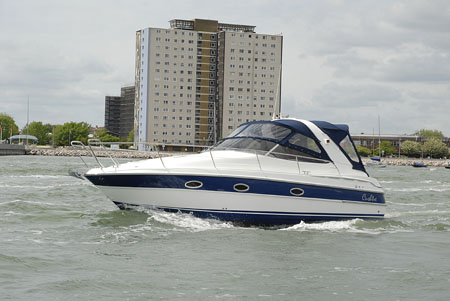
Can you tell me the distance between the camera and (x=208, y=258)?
1144 cm

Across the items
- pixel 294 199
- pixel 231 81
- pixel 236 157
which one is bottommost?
pixel 294 199

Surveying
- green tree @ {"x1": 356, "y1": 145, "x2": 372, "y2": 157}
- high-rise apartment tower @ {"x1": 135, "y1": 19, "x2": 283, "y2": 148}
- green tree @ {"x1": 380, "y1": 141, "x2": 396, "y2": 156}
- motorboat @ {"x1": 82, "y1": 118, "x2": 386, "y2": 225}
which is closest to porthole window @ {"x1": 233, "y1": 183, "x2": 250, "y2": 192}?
motorboat @ {"x1": 82, "y1": 118, "x2": 386, "y2": 225}

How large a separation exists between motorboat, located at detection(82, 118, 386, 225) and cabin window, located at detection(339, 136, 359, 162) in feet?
0.34

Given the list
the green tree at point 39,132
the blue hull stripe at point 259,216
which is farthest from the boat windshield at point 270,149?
the green tree at point 39,132

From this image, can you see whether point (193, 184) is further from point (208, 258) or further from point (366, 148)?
point (366, 148)

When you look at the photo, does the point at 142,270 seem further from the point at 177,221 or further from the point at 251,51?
the point at 251,51

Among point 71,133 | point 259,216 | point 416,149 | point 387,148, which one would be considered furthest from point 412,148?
point 259,216

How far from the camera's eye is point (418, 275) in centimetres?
1072

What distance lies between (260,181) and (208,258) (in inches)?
138

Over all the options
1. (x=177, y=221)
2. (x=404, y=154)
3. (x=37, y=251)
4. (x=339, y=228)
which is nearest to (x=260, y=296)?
(x=37, y=251)

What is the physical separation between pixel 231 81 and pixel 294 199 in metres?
116

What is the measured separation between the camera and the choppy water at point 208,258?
30.7ft

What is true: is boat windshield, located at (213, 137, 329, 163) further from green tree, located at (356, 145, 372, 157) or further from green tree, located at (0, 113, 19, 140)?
green tree, located at (0, 113, 19, 140)

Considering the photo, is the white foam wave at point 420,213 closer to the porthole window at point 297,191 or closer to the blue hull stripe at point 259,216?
the blue hull stripe at point 259,216
